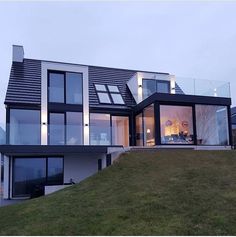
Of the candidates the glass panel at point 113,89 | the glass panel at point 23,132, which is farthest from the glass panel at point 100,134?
the glass panel at point 113,89

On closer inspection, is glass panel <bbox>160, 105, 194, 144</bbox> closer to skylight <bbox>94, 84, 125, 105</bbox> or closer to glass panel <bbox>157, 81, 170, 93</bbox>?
glass panel <bbox>157, 81, 170, 93</bbox>

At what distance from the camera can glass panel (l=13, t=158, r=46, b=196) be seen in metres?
17.8

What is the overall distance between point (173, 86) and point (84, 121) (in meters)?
6.57

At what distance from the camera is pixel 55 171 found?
61.1 ft

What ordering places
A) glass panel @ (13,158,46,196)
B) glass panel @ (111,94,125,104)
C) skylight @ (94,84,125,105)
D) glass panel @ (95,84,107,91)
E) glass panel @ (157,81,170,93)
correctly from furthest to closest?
1. glass panel @ (95,84,107,91)
2. glass panel @ (157,81,170,93)
3. glass panel @ (111,94,125,104)
4. skylight @ (94,84,125,105)
5. glass panel @ (13,158,46,196)

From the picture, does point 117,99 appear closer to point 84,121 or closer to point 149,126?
point 84,121

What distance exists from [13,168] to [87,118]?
4875 millimetres

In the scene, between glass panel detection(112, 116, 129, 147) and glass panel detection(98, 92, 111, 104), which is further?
glass panel detection(98, 92, 111, 104)

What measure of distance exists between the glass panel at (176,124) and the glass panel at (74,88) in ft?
16.3

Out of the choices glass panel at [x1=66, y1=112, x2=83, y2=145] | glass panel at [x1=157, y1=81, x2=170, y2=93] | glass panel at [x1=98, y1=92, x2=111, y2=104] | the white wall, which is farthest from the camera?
glass panel at [x1=157, y1=81, x2=170, y2=93]

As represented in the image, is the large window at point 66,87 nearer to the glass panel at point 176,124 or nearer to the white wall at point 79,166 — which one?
the white wall at point 79,166

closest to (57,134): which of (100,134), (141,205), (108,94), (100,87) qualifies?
(100,134)

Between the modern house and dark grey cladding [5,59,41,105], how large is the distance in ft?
0.17

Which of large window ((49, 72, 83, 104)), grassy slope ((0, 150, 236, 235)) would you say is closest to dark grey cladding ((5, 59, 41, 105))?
large window ((49, 72, 83, 104))
